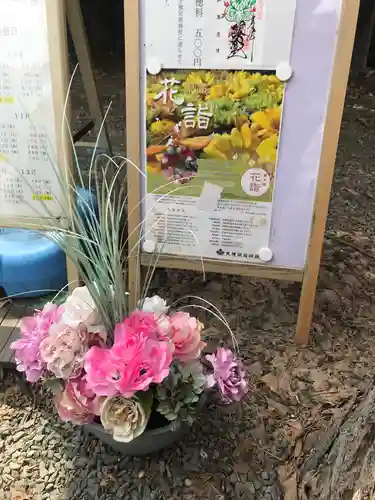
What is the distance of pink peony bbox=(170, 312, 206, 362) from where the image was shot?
5.06ft

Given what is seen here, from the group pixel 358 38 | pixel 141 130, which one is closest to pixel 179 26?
pixel 141 130

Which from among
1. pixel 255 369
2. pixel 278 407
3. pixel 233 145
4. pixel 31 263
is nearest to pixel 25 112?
pixel 31 263

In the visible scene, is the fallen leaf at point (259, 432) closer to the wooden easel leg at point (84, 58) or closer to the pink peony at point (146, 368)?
the pink peony at point (146, 368)

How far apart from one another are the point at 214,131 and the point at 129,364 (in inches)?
33.1

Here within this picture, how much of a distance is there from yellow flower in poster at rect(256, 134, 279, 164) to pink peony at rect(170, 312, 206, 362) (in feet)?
2.02

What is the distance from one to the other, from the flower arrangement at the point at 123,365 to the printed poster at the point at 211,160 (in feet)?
1.47

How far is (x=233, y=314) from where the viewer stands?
228cm

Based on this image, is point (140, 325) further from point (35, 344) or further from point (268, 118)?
point (268, 118)

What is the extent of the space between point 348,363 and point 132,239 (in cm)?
89

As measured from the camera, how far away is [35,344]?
157 cm

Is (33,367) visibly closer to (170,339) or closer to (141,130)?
(170,339)

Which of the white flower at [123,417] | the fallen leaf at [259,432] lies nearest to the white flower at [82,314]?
the white flower at [123,417]

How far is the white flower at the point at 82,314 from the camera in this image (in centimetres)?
153

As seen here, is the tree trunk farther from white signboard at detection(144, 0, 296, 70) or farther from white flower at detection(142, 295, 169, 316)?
white signboard at detection(144, 0, 296, 70)
